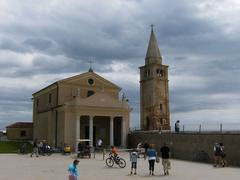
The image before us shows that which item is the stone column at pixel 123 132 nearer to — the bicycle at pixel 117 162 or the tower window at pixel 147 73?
the tower window at pixel 147 73

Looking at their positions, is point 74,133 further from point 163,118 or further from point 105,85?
point 163,118

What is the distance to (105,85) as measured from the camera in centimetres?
5016

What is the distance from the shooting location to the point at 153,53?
207 feet

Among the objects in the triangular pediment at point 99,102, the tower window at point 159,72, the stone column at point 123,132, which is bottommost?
the stone column at point 123,132

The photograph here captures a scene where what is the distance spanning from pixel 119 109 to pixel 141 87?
19.6 meters

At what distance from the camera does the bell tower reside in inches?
2368

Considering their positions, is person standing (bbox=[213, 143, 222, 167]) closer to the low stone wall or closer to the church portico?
the low stone wall

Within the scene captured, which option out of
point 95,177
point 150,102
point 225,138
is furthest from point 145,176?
point 150,102

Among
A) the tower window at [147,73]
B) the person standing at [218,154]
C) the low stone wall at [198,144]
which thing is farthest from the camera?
the tower window at [147,73]

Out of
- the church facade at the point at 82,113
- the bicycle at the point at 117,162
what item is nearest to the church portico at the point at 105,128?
the church facade at the point at 82,113

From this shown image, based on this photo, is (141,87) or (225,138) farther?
(141,87)

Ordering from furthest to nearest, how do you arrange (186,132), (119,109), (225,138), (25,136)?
1. (25,136)
2. (119,109)
3. (186,132)
4. (225,138)

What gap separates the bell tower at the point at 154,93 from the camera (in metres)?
60.2

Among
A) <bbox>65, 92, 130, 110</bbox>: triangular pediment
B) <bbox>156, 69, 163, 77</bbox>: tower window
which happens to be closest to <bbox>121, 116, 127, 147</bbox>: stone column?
<bbox>65, 92, 130, 110</bbox>: triangular pediment
